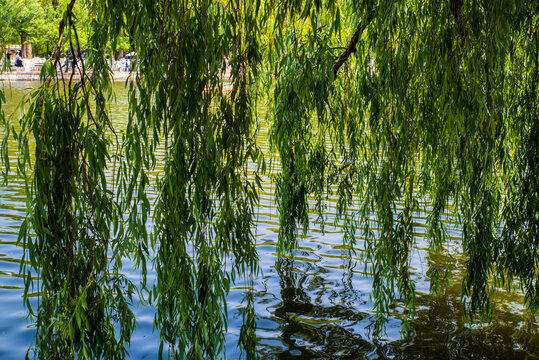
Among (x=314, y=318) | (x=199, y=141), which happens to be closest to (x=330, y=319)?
(x=314, y=318)

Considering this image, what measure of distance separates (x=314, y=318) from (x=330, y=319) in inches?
5.8

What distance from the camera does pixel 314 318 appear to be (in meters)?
5.62

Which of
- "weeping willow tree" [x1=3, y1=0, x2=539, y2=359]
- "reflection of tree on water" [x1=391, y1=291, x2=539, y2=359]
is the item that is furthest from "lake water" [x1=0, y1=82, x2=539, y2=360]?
"weeping willow tree" [x1=3, y1=0, x2=539, y2=359]

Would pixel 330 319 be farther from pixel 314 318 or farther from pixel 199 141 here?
pixel 199 141

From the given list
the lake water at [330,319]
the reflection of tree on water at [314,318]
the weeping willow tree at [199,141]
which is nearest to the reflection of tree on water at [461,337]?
the lake water at [330,319]

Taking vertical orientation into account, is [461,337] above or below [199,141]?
below

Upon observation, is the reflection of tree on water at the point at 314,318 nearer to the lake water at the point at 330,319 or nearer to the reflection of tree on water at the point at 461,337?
the lake water at the point at 330,319

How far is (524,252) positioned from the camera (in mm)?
4562

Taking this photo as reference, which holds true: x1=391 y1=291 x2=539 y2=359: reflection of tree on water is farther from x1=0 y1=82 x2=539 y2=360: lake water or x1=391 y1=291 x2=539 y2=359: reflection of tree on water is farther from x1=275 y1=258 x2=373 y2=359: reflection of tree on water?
x1=275 y1=258 x2=373 y2=359: reflection of tree on water

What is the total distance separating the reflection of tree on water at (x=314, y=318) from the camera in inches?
197

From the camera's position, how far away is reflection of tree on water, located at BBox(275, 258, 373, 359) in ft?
16.4

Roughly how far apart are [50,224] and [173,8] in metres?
1.24

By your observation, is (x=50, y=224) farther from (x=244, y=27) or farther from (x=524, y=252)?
(x=524, y=252)

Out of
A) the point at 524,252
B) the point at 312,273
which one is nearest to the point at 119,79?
the point at 312,273
